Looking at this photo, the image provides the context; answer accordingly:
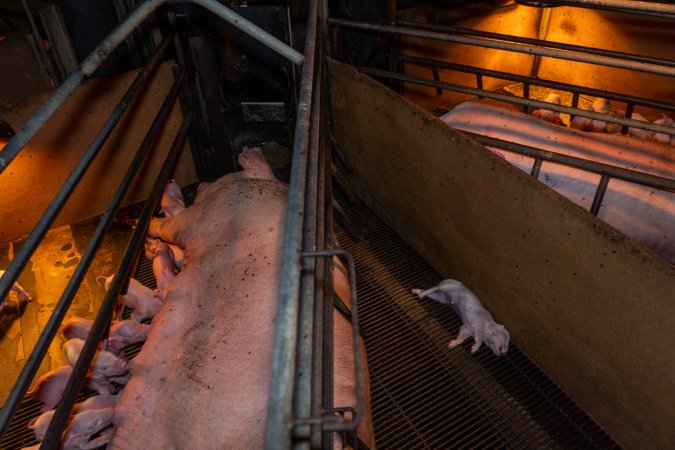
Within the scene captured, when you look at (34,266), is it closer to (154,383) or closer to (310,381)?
(154,383)

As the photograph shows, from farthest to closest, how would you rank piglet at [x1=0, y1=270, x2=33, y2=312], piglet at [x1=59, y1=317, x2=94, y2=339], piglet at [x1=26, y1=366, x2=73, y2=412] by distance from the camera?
piglet at [x1=0, y1=270, x2=33, y2=312], piglet at [x1=59, y1=317, x2=94, y2=339], piglet at [x1=26, y1=366, x2=73, y2=412]

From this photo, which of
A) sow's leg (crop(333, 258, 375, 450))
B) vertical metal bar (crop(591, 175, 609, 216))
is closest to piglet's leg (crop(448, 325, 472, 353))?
sow's leg (crop(333, 258, 375, 450))

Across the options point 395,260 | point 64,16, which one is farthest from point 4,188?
point 395,260

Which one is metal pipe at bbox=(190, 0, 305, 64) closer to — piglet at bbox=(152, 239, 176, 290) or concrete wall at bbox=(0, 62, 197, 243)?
piglet at bbox=(152, 239, 176, 290)

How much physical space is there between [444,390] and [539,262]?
96cm

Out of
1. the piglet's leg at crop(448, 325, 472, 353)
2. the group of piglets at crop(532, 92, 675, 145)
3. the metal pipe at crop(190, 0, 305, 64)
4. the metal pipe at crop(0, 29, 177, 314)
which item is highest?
the metal pipe at crop(190, 0, 305, 64)

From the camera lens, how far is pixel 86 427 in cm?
234

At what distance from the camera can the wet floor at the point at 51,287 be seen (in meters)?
3.26

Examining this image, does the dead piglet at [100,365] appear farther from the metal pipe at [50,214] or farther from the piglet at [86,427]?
the metal pipe at [50,214]

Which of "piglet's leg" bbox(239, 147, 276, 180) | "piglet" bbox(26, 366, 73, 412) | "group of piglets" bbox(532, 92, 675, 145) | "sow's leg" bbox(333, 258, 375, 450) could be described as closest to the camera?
"sow's leg" bbox(333, 258, 375, 450)

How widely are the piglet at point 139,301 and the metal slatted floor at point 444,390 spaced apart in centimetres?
144

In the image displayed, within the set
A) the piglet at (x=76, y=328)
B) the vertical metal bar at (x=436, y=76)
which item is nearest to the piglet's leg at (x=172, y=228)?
the piglet at (x=76, y=328)

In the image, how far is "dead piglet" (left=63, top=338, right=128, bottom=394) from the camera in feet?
8.80

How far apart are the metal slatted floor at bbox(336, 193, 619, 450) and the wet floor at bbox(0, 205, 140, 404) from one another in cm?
216
